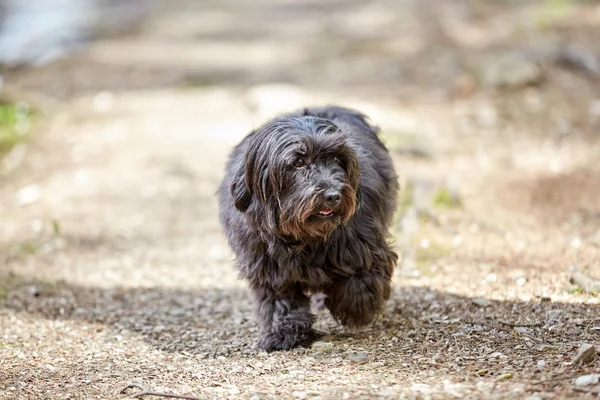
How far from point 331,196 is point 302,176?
255 mm

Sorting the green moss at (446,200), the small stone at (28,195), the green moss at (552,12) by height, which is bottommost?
the green moss at (446,200)

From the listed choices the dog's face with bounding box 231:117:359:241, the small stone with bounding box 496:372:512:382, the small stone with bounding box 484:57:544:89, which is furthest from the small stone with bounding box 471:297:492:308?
the small stone with bounding box 484:57:544:89

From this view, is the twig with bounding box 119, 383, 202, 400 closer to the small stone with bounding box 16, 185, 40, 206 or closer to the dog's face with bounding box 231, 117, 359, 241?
the dog's face with bounding box 231, 117, 359, 241

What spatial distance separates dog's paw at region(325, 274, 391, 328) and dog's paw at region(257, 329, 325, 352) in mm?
301

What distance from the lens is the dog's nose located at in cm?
518

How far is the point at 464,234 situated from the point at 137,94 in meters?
8.52

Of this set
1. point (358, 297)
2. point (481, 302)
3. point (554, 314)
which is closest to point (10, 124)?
point (358, 297)

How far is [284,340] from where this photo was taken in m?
5.91

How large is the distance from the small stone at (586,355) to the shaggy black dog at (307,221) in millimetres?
1610

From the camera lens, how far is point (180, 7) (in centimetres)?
2641

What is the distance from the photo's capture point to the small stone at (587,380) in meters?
4.24

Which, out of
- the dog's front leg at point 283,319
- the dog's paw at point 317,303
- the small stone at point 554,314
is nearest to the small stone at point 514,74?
the dog's paw at point 317,303

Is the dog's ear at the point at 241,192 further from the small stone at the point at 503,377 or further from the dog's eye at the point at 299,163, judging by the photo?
the small stone at the point at 503,377

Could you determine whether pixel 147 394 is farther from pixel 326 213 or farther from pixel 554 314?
pixel 554 314
